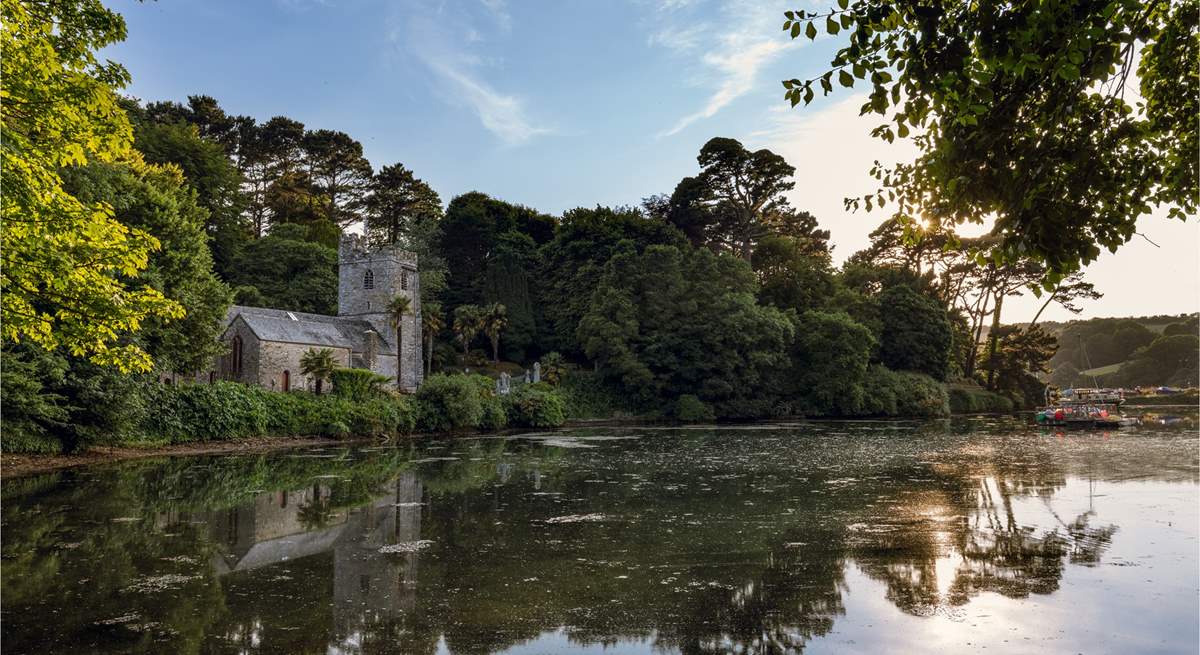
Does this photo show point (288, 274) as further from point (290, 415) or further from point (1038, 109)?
point (1038, 109)

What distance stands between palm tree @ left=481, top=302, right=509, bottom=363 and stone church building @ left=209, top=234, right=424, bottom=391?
20.8ft

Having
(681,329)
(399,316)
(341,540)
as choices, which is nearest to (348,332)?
(399,316)

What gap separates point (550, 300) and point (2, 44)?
47707mm

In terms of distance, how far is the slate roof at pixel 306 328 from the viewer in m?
36.1

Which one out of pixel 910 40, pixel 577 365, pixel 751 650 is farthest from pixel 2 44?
pixel 577 365

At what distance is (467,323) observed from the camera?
50.4 m

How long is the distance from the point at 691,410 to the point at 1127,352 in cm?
7169

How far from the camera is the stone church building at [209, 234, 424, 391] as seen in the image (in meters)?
35.8

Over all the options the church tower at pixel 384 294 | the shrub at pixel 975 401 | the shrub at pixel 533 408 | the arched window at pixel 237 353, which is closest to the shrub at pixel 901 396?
the shrub at pixel 975 401

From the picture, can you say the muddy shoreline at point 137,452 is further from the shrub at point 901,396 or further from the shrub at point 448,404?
the shrub at point 901,396

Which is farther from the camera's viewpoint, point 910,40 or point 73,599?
point 73,599

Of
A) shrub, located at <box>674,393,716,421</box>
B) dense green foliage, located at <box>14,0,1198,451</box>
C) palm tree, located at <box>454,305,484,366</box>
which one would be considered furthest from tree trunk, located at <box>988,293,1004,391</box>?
palm tree, located at <box>454,305,484,366</box>

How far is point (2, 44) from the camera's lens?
792cm

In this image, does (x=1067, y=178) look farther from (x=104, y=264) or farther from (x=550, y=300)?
(x=550, y=300)
